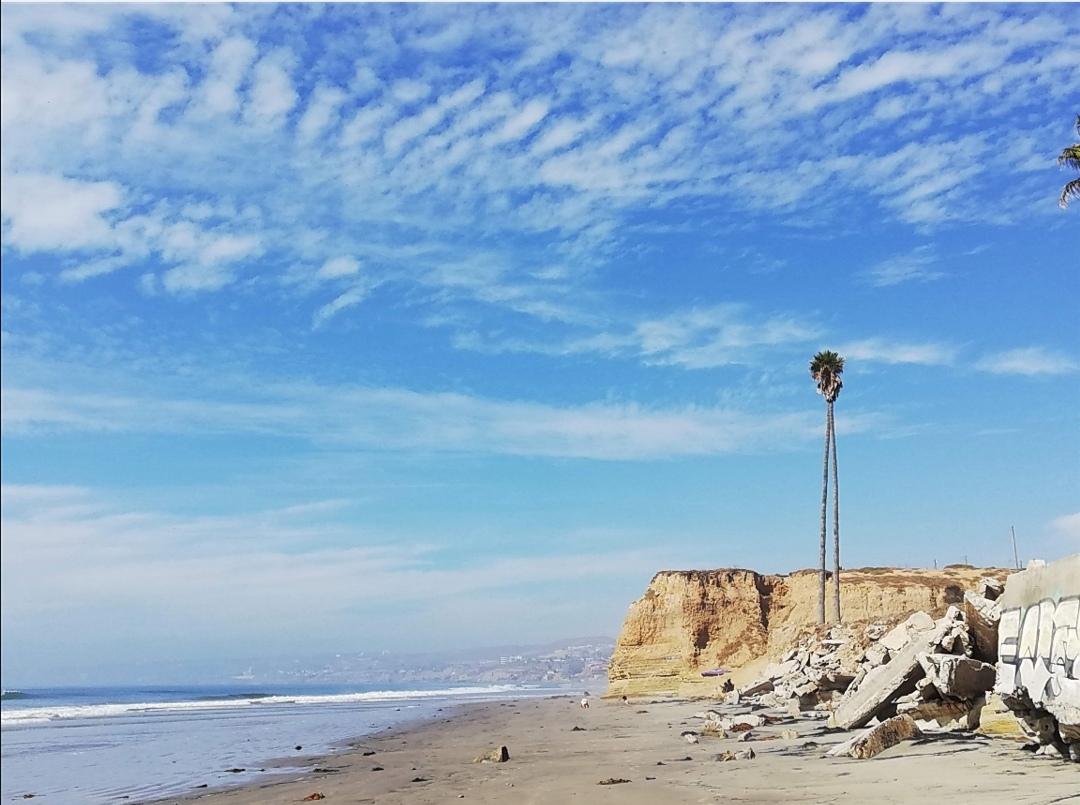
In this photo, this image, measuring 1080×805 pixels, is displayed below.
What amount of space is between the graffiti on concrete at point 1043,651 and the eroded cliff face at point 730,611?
39816 mm

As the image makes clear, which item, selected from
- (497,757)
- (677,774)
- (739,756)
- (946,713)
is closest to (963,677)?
(946,713)

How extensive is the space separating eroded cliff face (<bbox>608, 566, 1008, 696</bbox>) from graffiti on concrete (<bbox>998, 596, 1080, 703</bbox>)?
39816 millimetres

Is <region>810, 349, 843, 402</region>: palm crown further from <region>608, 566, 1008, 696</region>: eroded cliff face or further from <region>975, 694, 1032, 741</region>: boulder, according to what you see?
<region>975, 694, 1032, 741</region>: boulder

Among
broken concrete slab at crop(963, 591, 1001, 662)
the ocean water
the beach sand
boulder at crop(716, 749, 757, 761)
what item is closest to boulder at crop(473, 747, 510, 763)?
the beach sand

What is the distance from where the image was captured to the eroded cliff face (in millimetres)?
52719

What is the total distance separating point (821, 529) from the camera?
48.8 metres

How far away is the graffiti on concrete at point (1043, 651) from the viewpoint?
9.88 m

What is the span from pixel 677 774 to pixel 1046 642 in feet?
20.3

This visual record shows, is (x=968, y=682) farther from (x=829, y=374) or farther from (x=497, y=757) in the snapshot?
(x=829, y=374)

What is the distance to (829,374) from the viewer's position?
1890 inches

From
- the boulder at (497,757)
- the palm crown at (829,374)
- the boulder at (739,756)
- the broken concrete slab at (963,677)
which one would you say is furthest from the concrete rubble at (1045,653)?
the palm crown at (829,374)

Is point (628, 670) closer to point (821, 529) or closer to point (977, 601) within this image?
point (821, 529)

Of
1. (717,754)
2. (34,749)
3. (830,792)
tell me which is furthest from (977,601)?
(34,749)

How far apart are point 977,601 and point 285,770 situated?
1555cm
